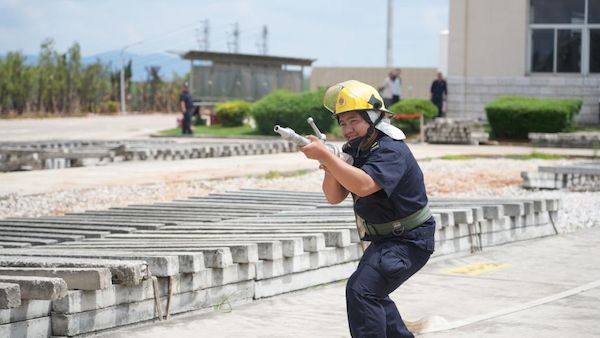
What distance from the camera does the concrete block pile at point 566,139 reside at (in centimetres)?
2931

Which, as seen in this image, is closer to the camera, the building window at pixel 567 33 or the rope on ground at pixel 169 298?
the rope on ground at pixel 169 298

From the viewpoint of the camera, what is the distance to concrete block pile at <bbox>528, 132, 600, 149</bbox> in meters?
29.3

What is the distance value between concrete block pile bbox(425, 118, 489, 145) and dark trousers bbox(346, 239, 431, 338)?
25825 mm

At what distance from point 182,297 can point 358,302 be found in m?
2.22

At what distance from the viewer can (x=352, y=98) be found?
6023 millimetres

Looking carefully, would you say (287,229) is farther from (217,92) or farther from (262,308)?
(217,92)

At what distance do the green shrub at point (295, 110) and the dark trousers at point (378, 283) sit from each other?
2710 cm

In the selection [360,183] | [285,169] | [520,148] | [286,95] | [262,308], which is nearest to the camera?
[360,183]

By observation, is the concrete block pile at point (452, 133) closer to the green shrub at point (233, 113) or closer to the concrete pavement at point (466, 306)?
the green shrub at point (233, 113)

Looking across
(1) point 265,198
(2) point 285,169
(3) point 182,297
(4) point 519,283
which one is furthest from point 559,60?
(3) point 182,297

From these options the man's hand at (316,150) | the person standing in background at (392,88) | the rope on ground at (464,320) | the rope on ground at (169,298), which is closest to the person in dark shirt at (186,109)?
the person standing in background at (392,88)

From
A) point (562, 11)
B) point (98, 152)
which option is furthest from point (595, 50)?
point (98, 152)

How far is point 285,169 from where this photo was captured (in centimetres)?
2209

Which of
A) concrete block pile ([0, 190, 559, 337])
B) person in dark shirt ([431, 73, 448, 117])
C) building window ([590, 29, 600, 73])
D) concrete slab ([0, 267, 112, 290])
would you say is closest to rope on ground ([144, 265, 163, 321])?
concrete block pile ([0, 190, 559, 337])
